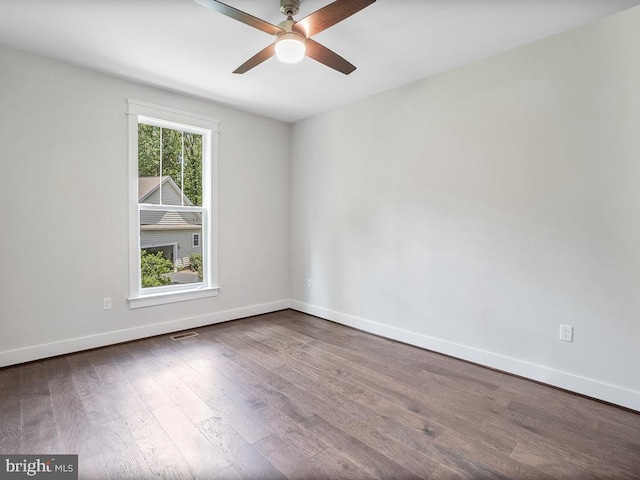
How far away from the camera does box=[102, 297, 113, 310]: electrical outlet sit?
3112 millimetres

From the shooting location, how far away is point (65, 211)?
2.88 m

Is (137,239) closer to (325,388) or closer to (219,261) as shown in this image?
(219,261)

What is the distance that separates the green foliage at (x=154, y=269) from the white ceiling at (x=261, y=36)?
1816mm

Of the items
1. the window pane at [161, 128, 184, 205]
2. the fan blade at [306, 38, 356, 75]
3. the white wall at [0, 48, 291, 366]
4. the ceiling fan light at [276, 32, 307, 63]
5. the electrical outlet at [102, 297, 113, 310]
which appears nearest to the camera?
the ceiling fan light at [276, 32, 307, 63]

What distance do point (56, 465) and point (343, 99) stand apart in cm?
381

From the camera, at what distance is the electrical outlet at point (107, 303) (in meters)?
3.11

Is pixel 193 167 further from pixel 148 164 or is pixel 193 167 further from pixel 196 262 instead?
pixel 196 262

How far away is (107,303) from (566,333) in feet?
13.1

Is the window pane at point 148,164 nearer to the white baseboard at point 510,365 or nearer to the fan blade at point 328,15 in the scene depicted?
the fan blade at point 328,15

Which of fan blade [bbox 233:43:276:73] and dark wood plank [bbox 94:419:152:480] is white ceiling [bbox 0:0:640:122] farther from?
dark wood plank [bbox 94:419:152:480]

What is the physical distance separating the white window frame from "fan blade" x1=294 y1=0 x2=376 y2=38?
2131 mm

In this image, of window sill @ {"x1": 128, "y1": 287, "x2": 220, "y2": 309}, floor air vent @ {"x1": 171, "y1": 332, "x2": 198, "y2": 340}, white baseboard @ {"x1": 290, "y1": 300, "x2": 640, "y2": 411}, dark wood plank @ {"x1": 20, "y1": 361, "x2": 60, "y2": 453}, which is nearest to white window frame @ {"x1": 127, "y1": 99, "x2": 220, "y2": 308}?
window sill @ {"x1": 128, "y1": 287, "x2": 220, "y2": 309}

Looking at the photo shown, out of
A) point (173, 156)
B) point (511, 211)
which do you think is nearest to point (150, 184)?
→ point (173, 156)

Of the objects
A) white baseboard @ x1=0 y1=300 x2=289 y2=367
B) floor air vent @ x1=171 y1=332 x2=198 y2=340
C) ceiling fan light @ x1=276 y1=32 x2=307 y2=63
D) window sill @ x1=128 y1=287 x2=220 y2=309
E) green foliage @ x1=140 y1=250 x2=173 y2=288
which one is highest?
ceiling fan light @ x1=276 y1=32 x2=307 y2=63
